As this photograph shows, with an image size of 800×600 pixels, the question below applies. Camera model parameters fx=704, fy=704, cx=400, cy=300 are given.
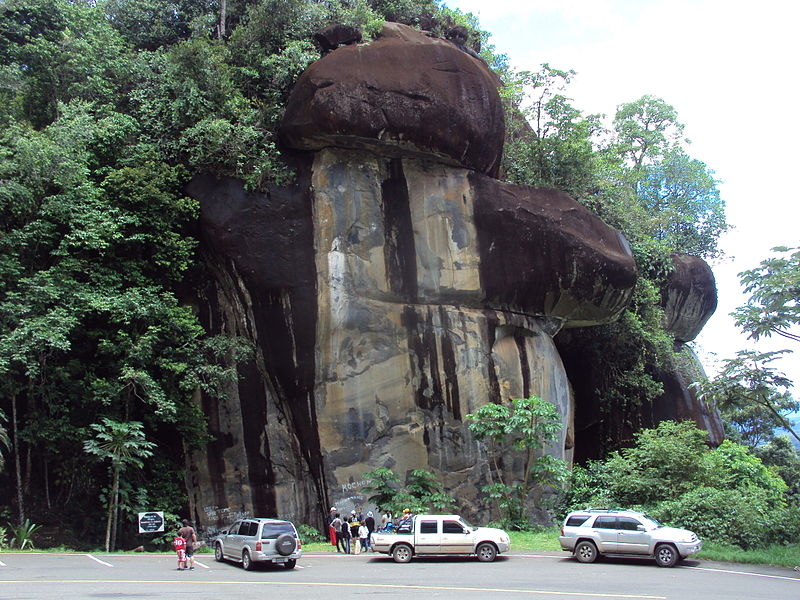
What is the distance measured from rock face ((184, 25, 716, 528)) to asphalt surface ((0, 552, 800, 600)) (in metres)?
5.14

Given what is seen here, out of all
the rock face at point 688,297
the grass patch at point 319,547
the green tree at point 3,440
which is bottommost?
the grass patch at point 319,547

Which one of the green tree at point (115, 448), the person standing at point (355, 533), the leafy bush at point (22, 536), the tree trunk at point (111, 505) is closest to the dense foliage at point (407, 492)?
the person standing at point (355, 533)

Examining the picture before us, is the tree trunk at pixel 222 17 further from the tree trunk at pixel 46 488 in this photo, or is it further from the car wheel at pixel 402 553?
the car wheel at pixel 402 553

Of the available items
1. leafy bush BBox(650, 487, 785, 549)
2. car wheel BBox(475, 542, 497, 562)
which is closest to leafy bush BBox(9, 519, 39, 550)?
car wheel BBox(475, 542, 497, 562)

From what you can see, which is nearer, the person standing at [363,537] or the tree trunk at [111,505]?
the person standing at [363,537]

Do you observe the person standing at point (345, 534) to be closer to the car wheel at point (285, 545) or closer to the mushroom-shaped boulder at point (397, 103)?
the car wheel at point (285, 545)

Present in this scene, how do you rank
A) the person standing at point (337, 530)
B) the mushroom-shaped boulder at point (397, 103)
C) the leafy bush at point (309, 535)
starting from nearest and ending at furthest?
the person standing at point (337, 530) → the leafy bush at point (309, 535) → the mushroom-shaped boulder at point (397, 103)

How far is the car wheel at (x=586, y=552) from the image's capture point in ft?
45.5

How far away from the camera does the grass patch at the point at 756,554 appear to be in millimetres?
13231

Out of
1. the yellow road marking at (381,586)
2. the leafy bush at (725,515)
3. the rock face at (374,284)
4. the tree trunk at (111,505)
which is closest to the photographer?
the yellow road marking at (381,586)

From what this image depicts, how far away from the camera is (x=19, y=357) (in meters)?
16.8

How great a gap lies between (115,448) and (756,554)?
14.9 metres

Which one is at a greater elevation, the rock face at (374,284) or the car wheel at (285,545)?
the rock face at (374,284)

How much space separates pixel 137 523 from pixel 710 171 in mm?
31665
